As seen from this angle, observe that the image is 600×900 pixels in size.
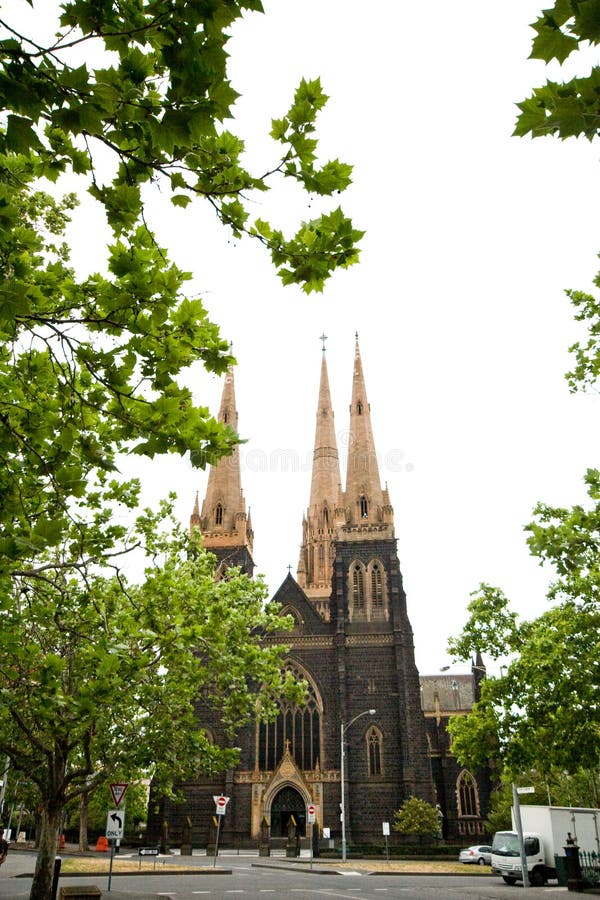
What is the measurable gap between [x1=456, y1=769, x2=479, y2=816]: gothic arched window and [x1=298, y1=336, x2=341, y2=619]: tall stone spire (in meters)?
21.1

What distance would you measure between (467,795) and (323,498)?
93.4 ft

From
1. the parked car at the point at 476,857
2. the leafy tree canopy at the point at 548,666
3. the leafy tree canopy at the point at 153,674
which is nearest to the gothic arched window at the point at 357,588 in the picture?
the parked car at the point at 476,857

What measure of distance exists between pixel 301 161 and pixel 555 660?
14.2 metres

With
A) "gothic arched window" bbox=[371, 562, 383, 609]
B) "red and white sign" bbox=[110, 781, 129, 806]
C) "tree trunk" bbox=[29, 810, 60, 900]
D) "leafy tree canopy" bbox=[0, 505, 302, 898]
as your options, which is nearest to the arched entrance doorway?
"gothic arched window" bbox=[371, 562, 383, 609]

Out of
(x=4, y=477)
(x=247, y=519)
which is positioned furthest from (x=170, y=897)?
(x=247, y=519)

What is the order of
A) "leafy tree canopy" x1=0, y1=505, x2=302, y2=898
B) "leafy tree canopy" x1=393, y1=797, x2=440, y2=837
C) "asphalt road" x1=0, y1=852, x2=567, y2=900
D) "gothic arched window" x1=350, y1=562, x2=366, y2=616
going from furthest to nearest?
"gothic arched window" x1=350, y1=562, x2=366, y2=616 → "leafy tree canopy" x1=393, y1=797, x2=440, y2=837 → "asphalt road" x1=0, y1=852, x2=567, y2=900 → "leafy tree canopy" x1=0, y1=505, x2=302, y2=898

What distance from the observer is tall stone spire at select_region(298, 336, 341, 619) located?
66.7m

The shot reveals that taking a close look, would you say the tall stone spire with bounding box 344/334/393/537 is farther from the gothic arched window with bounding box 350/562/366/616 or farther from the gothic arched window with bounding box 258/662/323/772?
the gothic arched window with bounding box 258/662/323/772

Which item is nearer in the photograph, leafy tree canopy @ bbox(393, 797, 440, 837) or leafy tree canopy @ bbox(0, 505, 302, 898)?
leafy tree canopy @ bbox(0, 505, 302, 898)

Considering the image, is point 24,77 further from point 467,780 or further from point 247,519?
point 467,780

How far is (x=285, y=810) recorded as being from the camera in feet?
133

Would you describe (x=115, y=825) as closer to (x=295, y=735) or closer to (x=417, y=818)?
(x=417, y=818)

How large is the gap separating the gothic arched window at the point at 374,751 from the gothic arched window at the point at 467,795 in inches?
498

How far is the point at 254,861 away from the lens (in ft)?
101
